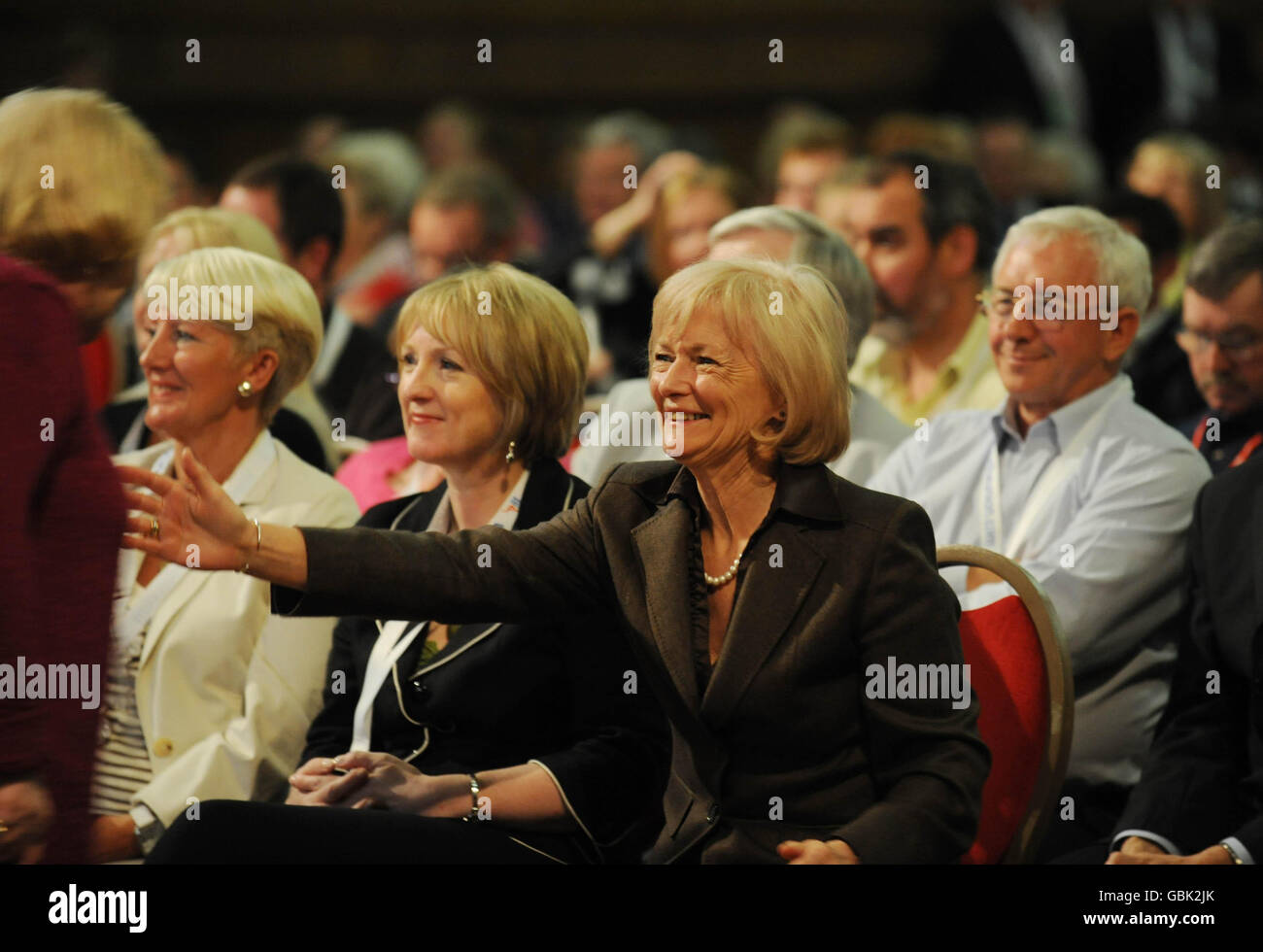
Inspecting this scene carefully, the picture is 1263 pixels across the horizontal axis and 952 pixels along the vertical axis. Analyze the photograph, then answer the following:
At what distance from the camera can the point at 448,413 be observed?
2.73m

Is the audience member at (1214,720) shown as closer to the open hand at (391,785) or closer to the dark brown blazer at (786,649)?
the dark brown blazer at (786,649)

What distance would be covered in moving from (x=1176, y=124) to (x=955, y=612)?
6011mm

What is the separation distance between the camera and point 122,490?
6.32 feet

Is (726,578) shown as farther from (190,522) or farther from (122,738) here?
(122,738)

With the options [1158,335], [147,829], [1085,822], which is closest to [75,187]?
[147,829]

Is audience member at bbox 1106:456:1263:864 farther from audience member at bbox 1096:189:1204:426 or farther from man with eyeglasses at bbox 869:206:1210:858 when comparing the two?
audience member at bbox 1096:189:1204:426

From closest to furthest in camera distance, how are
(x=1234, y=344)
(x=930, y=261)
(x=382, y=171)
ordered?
(x=1234, y=344)
(x=930, y=261)
(x=382, y=171)

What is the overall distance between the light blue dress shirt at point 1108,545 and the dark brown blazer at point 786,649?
71 cm

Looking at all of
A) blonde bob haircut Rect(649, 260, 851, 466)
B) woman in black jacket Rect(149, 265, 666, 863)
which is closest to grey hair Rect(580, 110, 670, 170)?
woman in black jacket Rect(149, 265, 666, 863)

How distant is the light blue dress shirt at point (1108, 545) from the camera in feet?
9.36

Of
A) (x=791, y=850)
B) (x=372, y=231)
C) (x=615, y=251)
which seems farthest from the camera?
(x=372, y=231)

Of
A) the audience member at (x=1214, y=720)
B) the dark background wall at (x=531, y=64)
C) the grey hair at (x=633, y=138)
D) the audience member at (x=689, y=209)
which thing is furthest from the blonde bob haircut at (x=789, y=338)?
the dark background wall at (x=531, y=64)

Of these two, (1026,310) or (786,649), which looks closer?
(786,649)

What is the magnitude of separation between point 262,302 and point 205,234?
60cm
